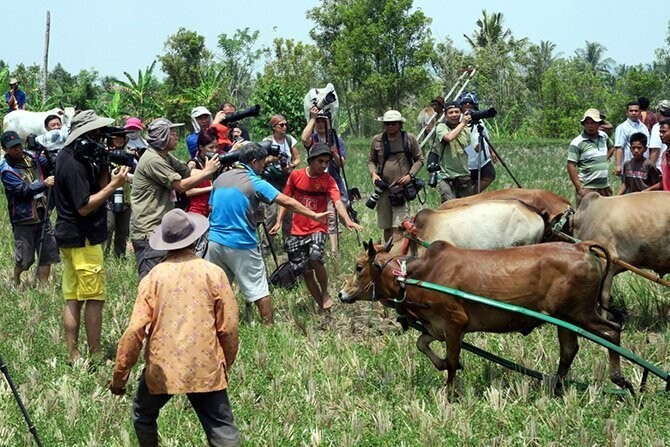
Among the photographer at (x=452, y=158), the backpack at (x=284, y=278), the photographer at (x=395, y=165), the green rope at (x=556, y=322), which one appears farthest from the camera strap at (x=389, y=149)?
the green rope at (x=556, y=322)

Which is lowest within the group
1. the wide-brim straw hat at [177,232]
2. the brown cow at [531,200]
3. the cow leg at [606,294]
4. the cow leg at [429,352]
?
the cow leg at [429,352]

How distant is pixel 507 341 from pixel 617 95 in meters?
35.8

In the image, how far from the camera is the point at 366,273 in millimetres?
6891

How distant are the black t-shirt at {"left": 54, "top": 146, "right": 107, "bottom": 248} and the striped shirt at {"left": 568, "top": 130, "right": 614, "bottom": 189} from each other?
20.5 ft

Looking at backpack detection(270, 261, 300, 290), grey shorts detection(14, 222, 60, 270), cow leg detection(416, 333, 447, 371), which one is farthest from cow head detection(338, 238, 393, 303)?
grey shorts detection(14, 222, 60, 270)

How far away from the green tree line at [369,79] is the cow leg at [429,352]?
29514mm

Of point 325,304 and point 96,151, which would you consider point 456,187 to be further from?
point 96,151

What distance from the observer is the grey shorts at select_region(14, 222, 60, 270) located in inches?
392

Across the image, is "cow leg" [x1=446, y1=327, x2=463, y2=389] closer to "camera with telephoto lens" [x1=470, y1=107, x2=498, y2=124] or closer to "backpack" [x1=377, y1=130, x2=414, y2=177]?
"backpack" [x1=377, y1=130, x2=414, y2=177]

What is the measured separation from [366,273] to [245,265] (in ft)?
5.45

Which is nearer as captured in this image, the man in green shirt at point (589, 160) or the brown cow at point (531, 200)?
the brown cow at point (531, 200)

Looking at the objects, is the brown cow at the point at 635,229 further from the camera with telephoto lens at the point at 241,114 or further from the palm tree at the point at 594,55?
the palm tree at the point at 594,55

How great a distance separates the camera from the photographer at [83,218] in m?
7.17

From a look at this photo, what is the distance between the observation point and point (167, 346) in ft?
16.3
